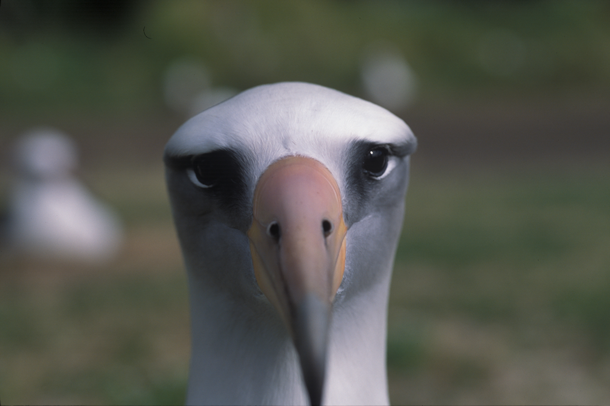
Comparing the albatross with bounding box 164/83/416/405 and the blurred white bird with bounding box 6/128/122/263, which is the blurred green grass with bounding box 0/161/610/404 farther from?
the albatross with bounding box 164/83/416/405

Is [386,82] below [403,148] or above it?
above

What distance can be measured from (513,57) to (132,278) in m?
16.2

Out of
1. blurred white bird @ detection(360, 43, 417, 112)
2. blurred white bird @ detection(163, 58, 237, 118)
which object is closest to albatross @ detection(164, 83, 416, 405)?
blurred white bird @ detection(163, 58, 237, 118)

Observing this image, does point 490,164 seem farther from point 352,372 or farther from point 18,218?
point 352,372

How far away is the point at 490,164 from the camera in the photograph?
11.6 m

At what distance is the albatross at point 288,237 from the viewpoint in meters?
1.30

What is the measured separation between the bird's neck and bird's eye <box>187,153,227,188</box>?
0.97ft

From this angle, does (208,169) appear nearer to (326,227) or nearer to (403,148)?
(326,227)

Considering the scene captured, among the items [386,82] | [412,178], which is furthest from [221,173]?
[386,82]

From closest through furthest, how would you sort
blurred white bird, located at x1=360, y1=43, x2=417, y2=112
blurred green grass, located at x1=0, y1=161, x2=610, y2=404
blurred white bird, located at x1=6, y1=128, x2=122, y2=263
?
blurred green grass, located at x1=0, y1=161, x2=610, y2=404
blurred white bird, located at x1=6, y1=128, x2=122, y2=263
blurred white bird, located at x1=360, y1=43, x2=417, y2=112

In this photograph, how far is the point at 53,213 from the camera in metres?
7.20

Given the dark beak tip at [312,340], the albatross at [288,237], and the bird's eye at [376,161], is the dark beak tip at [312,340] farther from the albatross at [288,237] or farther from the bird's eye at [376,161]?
the bird's eye at [376,161]

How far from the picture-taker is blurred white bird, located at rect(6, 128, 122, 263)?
6.82 metres

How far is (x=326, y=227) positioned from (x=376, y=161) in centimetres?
28
